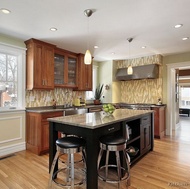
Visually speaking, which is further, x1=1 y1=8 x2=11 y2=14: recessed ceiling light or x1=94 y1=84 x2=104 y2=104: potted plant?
x1=94 y1=84 x2=104 y2=104: potted plant

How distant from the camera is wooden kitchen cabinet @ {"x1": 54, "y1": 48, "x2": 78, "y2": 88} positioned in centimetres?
430

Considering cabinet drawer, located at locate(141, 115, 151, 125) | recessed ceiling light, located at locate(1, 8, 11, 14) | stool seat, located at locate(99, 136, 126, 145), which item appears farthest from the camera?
cabinet drawer, located at locate(141, 115, 151, 125)

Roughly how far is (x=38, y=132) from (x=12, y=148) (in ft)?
2.39

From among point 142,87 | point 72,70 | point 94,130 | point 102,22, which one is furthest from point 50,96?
point 142,87

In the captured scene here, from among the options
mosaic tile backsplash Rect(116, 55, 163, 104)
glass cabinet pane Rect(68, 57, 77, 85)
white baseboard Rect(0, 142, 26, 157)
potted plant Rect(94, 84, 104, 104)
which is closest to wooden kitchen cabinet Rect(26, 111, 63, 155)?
white baseboard Rect(0, 142, 26, 157)

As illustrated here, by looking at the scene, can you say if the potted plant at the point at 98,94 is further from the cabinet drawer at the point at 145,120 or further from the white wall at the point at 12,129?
the white wall at the point at 12,129

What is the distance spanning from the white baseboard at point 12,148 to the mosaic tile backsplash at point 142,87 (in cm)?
375

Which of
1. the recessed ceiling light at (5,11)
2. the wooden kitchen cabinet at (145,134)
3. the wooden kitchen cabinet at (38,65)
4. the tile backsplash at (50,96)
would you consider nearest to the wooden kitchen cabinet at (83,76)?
the tile backsplash at (50,96)

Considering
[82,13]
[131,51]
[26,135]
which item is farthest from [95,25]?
[26,135]

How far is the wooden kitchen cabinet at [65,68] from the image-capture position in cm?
430

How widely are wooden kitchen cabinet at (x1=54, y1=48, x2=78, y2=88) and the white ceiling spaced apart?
0.35 meters

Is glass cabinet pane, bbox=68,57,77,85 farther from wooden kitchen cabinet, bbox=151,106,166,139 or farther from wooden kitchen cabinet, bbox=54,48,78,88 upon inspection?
wooden kitchen cabinet, bbox=151,106,166,139

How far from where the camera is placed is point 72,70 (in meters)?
4.79

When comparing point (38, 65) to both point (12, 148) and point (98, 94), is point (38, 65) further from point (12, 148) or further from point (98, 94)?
point (98, 94)
